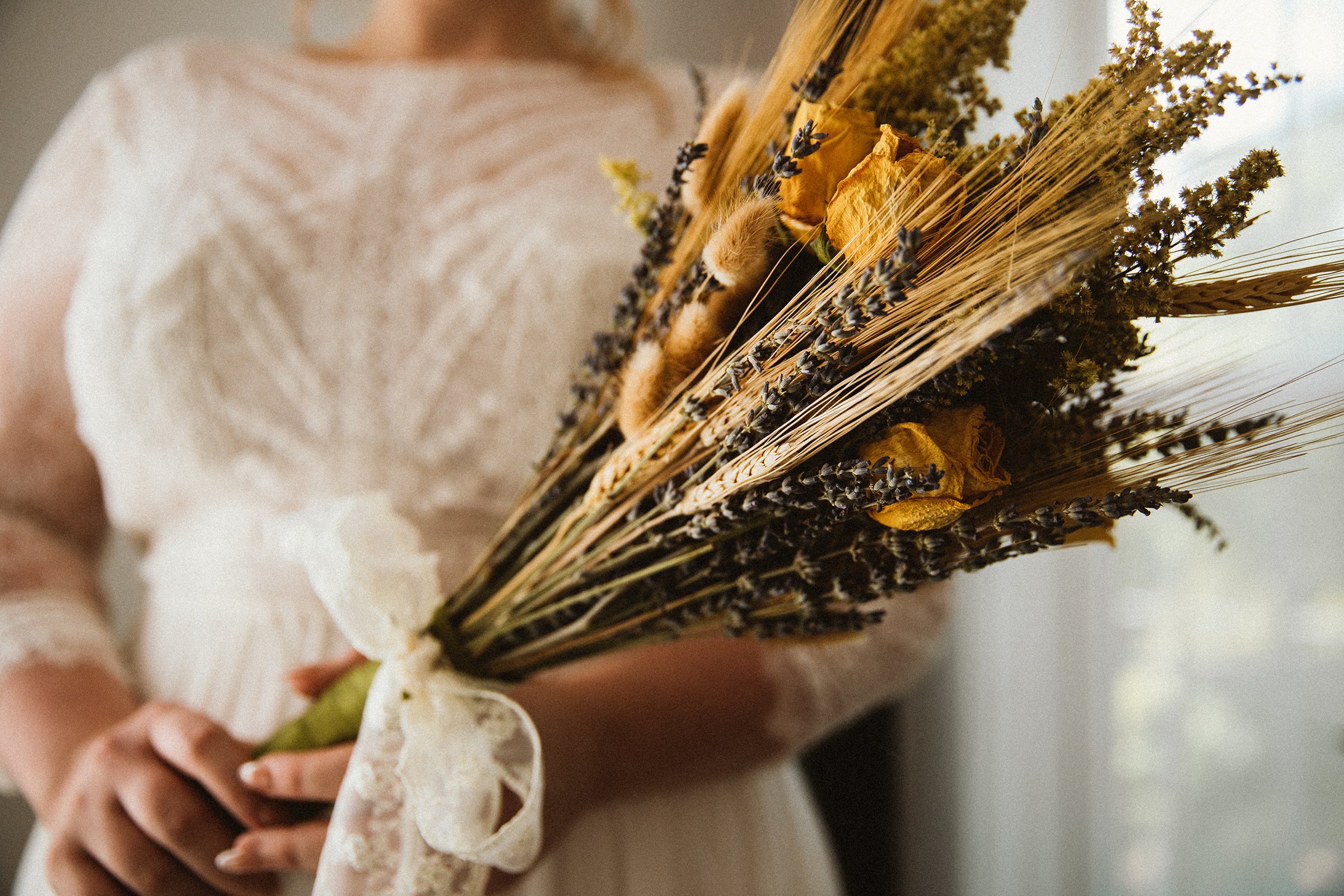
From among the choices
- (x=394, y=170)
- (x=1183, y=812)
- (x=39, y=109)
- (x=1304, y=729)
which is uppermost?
(x=39, y=109)

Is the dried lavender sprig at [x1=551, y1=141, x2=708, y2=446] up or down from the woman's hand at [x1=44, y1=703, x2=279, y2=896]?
up

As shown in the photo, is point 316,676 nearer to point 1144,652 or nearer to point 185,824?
point 185,824

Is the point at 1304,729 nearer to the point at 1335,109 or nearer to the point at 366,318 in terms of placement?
the point at 1335,109

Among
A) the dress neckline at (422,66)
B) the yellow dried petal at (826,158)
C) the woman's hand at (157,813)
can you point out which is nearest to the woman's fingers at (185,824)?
the woman's hand at (157,813)

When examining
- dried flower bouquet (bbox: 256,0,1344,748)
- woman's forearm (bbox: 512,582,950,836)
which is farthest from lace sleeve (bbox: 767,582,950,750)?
dried flower bouquet (bbox: 256,0,1344,748)

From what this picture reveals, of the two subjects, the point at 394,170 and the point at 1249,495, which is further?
the point at 1249,495

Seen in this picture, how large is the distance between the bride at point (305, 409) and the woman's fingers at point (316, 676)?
0.14 meters

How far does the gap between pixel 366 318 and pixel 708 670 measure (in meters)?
0.40

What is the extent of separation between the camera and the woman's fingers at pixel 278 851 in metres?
0.46

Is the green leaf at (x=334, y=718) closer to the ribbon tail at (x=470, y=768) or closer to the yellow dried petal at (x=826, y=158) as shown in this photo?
the ribbon tail at (x=470, y=768)

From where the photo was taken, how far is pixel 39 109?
1018mm

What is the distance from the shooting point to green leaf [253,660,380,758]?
0.48 m

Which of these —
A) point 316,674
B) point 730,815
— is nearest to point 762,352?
point 316,674

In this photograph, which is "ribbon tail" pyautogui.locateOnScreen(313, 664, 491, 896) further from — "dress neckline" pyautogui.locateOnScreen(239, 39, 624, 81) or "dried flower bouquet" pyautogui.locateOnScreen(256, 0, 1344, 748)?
"dress neckline" pyautogui.locateOnScreen(239, 39, 624, 81)
